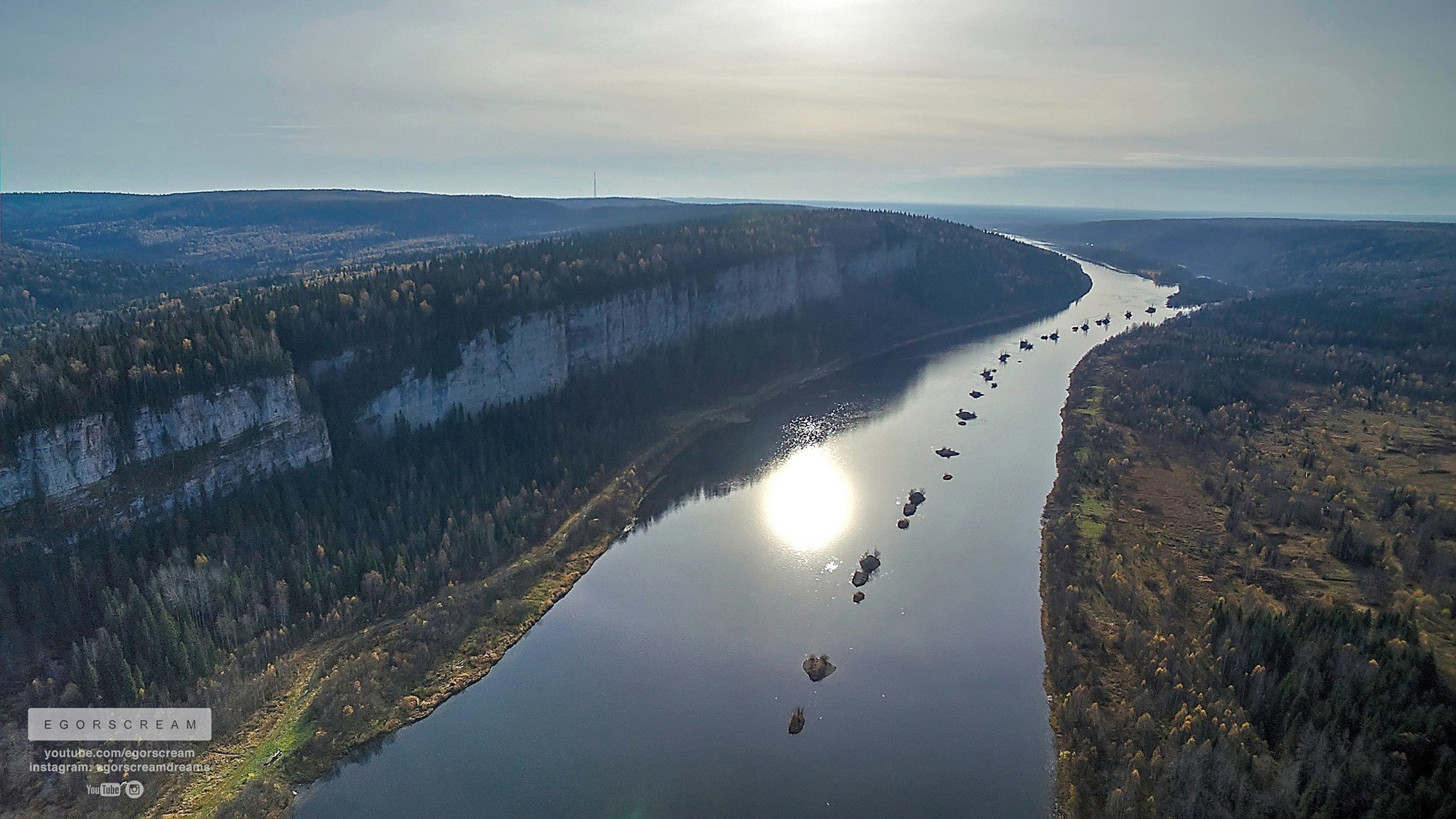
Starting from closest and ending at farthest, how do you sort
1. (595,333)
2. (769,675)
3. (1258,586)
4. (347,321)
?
(769,675), (1258,586), (347,321), (595,333)

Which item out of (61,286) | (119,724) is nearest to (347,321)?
(119,724)

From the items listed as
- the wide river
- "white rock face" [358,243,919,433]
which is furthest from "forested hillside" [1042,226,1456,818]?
"white rock face" [358,243,919,433]

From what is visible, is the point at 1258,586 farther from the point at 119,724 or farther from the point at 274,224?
the point at 274,224

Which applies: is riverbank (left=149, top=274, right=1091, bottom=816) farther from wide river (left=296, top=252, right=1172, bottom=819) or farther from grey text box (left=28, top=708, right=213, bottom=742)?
grey text box (left=28, top=708, right=213, bottom=742)

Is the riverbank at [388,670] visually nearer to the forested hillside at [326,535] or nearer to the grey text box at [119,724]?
the forested hillside at [326,535]

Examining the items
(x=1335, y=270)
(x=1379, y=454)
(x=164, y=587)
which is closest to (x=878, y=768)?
(x=164, y=587)

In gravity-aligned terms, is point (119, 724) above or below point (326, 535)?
below
